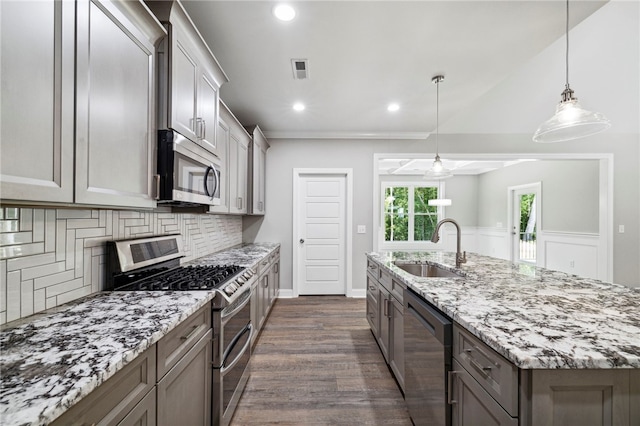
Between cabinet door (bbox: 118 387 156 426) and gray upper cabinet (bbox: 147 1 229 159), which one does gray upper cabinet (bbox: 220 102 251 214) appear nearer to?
gray upper cabinet (bbox: 147 1 229 159)

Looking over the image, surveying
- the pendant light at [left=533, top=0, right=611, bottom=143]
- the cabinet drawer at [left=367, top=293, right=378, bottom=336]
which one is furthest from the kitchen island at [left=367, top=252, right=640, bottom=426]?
the cabinet drawer at [left=367, top=293, right=378, bottom=336]

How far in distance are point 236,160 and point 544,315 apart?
9.40ft

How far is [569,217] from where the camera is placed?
202 inches

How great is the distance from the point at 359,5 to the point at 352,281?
144 inches

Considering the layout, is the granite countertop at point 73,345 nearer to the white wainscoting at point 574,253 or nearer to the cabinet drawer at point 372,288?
the cabinet drawer at point 372,288

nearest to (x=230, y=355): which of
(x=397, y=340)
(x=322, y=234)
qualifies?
(x=397, y=340)

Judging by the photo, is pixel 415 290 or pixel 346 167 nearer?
pixel 415 290

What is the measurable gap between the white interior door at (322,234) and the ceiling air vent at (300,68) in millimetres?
2027

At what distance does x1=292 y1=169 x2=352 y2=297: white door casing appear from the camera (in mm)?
4441

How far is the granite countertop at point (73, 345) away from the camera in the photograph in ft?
1.88

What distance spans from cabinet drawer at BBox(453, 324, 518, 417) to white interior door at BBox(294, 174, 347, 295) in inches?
131

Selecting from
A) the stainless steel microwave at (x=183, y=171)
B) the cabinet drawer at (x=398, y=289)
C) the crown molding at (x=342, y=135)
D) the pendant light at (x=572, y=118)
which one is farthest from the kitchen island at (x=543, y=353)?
the crown molding at (x=342, y=135)

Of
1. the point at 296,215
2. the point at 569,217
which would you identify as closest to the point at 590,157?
the point at 569,217

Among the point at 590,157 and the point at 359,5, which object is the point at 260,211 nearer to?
the point at 359,5
